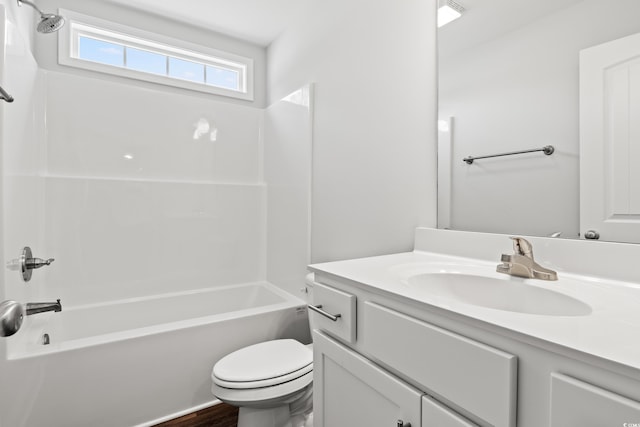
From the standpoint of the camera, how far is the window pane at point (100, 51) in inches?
86.4

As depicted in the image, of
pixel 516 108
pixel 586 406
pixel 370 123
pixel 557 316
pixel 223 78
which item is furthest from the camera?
pixel 223 78

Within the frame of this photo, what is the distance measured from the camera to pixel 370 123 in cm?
164

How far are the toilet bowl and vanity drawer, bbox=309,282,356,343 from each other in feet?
1.55

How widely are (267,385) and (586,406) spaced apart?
1.14m

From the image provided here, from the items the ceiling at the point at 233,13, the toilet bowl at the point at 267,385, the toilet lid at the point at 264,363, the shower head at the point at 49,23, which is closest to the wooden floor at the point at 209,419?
the toilet bowl at the point at 267,385

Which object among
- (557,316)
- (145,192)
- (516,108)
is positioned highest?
(516,108)

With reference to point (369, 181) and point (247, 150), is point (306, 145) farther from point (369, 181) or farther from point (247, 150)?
point (247, 150)

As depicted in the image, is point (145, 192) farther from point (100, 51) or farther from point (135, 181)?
point (100, 51)

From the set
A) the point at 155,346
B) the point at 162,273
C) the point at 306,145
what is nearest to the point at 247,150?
the point at 306,145

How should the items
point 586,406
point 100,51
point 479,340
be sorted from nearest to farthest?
point 586,406
point 479,340
point 100,51

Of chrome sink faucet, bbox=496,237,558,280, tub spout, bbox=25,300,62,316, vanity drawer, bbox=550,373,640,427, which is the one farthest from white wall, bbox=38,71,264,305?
vanity drawer, bbox=550,373,640,427

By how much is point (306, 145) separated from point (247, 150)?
835 mm

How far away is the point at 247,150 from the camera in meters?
2.75

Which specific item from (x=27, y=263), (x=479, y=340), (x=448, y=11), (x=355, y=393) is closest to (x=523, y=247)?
(x=479, y=340)
